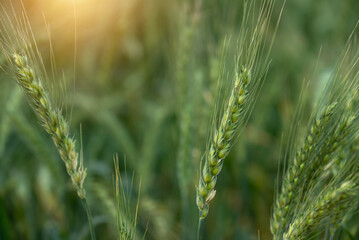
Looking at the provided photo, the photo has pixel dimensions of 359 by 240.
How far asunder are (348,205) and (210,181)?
29cm

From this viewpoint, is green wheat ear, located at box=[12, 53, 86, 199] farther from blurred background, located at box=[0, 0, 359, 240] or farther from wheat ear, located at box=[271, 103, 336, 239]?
wheat ear, located at box=[271, 103, 336, 239]

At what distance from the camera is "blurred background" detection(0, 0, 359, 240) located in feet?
5.08

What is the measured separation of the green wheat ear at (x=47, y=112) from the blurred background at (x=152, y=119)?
6 centimetres

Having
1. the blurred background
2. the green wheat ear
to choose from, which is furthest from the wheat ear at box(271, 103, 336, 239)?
the green wheat ear

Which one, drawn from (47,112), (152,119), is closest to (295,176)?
(47,112)

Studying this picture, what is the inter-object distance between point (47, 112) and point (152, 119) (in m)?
1.20

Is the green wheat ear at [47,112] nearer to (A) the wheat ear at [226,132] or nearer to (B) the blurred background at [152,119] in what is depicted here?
(B) the blurred background at [152,119]

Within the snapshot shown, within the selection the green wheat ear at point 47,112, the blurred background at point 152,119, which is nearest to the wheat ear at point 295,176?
the blurred background at point 152,119

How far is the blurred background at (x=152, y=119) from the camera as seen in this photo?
61.0 inches

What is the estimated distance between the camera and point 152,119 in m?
2.13

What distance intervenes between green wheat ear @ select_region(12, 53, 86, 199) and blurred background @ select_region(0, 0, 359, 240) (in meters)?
0.06

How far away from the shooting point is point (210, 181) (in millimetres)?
916

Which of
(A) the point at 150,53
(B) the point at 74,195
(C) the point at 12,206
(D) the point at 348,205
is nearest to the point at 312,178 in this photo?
(D) the point at 348,205

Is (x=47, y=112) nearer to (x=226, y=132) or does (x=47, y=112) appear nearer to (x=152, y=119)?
(x=226, y=132)
